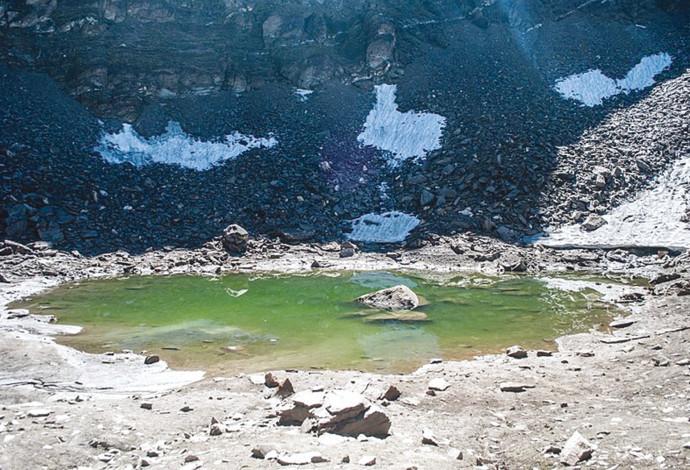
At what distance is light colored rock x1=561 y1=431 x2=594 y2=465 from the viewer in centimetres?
529

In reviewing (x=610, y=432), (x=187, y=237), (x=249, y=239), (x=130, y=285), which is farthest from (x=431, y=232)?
(x=610, y=432)

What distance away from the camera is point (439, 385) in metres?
8.50

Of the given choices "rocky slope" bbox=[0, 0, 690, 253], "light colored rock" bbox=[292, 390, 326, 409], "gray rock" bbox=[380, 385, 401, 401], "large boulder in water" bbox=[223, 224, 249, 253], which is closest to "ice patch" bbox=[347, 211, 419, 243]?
"rocky slope" bbox=[0, 0, 690, 253]

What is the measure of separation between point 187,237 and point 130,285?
6926mm

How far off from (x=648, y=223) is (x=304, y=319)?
66.7ft

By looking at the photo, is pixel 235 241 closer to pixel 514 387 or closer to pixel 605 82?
pixel 514 387

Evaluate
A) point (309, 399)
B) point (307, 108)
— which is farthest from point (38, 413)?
point (307, 108)

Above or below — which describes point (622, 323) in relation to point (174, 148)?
below

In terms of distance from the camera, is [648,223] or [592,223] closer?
[648,223]

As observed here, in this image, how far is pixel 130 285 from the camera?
20.2 meters

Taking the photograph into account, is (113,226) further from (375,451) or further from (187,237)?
(375,451)

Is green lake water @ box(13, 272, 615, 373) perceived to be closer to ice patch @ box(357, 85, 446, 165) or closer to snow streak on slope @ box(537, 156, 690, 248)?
snow streak on slope @ box(537, 156, 690, 248)

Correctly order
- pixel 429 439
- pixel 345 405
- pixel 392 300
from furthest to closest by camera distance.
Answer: pixel 392 300, pixel 345 405, pixel 429 439

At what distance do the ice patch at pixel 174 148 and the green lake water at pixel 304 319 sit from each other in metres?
15.6
